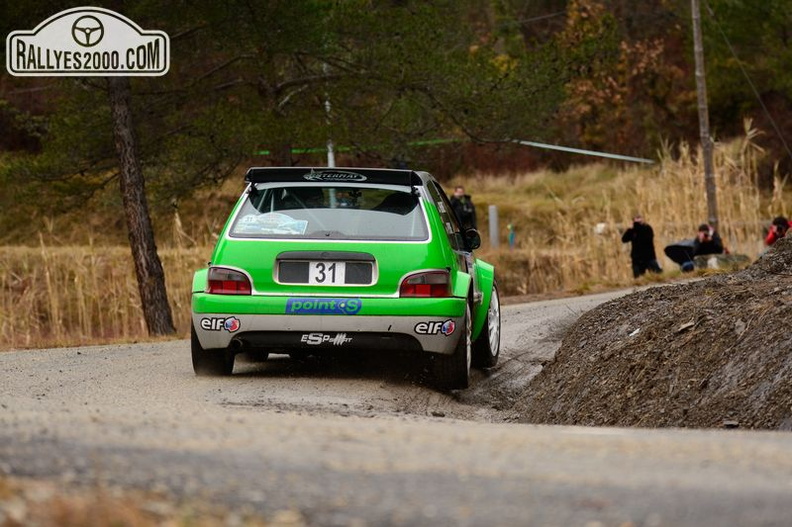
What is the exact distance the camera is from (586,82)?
54.1 metres

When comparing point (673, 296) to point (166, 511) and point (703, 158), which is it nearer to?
point (166, 511)

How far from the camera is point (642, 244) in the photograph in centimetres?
2689

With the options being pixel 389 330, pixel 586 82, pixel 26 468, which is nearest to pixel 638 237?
pixel 389 330

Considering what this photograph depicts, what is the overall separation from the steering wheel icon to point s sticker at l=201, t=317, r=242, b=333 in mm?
9488

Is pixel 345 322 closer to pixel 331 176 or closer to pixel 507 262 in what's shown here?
pixel 331 176

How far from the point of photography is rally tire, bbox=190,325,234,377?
447 inches

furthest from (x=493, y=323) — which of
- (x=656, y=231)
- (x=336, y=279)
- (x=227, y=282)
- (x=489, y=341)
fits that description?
(x=656, y=231)

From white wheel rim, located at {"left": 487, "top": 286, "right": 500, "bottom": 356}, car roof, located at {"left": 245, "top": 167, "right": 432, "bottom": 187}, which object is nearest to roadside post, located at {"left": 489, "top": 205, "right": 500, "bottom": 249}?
white wheel rim, located at {"left": 487, "top": 286, "right": 500, "bottom": 356}

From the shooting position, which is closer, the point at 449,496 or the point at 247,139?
the point at 449,496

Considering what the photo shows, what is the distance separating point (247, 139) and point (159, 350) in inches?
285

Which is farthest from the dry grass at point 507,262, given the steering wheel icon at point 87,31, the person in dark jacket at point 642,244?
the steering wheel icon at point 87,31

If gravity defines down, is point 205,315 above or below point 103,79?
below

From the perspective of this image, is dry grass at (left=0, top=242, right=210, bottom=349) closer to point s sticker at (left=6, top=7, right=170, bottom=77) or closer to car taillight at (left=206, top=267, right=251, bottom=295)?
point s sticker at (left=6, top=7, right=170, bottom=77)

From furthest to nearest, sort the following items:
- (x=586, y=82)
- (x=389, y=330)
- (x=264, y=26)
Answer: (x=586, y=82) → (x=264, y=26) → (x=389, y=330)
